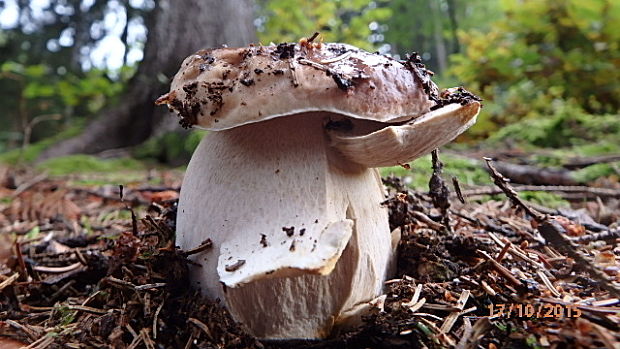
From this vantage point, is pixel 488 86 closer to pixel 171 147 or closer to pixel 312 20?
pixel 312 20

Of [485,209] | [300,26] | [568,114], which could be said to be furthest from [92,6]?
[485,209]

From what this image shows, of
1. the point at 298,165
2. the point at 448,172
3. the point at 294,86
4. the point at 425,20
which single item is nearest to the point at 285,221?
the point at 298,165

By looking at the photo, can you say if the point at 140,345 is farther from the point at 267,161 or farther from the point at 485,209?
the point at 485,209

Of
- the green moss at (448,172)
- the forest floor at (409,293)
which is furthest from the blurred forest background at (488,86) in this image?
the forest floor at (409,293)

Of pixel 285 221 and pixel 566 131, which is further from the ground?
pixel 566 131

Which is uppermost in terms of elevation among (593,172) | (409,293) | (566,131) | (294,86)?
(294,86)
